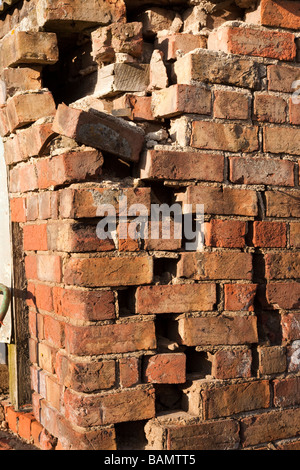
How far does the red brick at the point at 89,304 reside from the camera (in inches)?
90.9

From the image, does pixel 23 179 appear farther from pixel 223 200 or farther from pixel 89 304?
pixel 223 200

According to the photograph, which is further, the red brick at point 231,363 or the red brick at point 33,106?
the red brick at point 33,106

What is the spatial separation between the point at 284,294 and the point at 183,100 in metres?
0.97

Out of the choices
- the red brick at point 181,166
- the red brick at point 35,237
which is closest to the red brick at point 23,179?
the red brick at point 35,237

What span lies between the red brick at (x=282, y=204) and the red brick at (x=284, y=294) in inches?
12.4

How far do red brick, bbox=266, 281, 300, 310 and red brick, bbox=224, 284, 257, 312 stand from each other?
0.29 ft

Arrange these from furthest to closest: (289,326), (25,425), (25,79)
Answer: (25,425), (25,79), (289,326)

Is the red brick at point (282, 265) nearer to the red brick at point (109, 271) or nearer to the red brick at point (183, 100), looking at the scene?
the red brick at point (109, 271)

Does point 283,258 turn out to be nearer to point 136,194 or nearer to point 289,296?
point 289,296

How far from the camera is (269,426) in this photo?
2566mm

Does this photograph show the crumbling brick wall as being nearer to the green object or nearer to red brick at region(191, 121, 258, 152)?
red brick at region(191, 121, 258, 152)

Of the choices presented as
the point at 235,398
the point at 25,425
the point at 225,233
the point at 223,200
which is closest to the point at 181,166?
the point at 223,200

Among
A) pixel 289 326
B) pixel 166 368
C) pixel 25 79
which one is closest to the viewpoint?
pixel 166 368

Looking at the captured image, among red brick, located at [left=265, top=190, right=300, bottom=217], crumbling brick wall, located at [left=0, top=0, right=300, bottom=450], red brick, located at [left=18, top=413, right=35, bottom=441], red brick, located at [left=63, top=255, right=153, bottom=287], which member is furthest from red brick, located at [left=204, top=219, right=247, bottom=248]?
red brick, located at [left=18, top=413, right=35, bottom=441]
